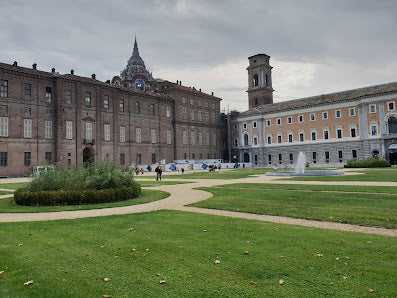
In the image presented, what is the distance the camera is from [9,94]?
140 feet

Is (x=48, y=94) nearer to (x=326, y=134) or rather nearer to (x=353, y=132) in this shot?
(x=326, y=134)

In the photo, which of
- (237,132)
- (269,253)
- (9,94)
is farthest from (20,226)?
(237,132)

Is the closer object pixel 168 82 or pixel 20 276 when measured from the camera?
pixel 20 276

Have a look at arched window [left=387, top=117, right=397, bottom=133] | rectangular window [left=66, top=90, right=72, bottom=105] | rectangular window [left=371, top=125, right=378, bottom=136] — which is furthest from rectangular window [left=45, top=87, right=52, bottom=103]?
arched window [left=387, top=117, right=397, bottom=133]

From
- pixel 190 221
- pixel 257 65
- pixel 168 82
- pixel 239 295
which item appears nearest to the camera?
pixel 239 295

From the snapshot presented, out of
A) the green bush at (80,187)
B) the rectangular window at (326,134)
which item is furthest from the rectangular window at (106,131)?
the rectangular window at (326,134)

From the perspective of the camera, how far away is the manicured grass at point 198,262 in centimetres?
432

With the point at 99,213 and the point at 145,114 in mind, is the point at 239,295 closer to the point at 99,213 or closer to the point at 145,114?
the point at 99,213

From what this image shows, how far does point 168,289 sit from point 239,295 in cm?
102

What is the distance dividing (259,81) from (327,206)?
246 ft

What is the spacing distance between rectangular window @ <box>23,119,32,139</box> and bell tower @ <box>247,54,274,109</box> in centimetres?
5698

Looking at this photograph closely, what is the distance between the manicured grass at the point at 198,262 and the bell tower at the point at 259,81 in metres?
77.1

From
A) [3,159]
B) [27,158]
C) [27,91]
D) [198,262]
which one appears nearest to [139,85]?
[27,91]

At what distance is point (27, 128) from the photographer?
44125 mm
